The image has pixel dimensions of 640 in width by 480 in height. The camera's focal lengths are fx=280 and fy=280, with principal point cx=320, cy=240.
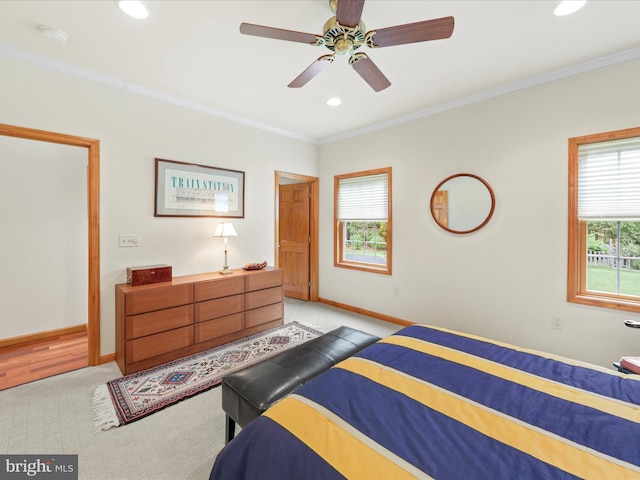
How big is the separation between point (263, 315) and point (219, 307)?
0.63m

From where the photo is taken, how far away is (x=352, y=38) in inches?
69.0

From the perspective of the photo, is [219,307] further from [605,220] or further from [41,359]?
[605,220]

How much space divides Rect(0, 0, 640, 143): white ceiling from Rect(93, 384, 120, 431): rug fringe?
278 centimetres

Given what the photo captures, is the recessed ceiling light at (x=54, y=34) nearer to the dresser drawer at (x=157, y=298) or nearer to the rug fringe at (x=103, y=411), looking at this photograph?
the dresser drawer at (x=157, y=298)

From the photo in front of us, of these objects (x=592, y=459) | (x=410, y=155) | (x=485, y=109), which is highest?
(x=485, y=109)

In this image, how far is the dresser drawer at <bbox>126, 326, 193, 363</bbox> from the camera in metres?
2.52

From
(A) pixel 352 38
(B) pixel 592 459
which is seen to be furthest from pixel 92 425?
(A) pixel 352 38

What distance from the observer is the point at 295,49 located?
2266 mm

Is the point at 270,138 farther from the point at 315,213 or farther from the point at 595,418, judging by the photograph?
the point at 595,418

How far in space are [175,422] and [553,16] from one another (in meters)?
3.82

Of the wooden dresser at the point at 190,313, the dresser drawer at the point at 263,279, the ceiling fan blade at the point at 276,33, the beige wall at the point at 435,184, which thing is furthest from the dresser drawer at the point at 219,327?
the ceiling fan blade at the point at 276,33

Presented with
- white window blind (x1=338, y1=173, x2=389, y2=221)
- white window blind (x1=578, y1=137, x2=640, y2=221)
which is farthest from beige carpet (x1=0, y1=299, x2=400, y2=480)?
white window blind (x1=578, y1=137, x2=640, y2=221)

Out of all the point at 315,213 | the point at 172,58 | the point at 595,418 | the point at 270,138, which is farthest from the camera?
the point at 315,213

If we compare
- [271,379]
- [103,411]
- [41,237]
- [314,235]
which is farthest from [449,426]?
[41,237]
